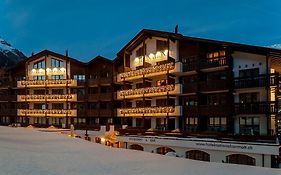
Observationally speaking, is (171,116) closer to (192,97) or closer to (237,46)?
(192,97)

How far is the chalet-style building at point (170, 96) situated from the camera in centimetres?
3061

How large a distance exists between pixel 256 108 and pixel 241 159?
673 centimetres

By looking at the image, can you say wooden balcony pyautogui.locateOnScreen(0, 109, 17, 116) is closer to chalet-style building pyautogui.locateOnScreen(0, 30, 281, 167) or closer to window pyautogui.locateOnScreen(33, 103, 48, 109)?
chalet-style building pyautogui.locateOnScreen(0, 30, 281, 167)

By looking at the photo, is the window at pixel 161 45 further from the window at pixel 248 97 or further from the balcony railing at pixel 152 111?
the window at pixel 248 97

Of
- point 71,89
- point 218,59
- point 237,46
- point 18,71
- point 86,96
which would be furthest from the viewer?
point 18,71

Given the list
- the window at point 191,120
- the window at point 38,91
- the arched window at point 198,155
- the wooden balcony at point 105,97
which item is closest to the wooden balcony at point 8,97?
the window at point 38,91

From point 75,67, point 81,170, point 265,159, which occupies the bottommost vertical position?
point 265,159

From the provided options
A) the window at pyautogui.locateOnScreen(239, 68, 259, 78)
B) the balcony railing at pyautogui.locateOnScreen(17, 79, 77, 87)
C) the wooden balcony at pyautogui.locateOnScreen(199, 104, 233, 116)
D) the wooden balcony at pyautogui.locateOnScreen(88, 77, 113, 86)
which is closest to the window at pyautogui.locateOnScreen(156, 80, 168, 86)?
the wooden balcony at pyautogui.locateOnScreen(199, 104, 233, 116)

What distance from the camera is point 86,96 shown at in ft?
180

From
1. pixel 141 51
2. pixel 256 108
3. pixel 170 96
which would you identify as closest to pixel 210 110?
pixel 256 108

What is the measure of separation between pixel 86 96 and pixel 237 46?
28.2 m

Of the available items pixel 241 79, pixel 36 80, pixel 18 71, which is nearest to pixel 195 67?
pixel 241 79

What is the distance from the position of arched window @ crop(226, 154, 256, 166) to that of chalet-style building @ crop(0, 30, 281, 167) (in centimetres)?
7

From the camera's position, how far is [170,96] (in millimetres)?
41031
